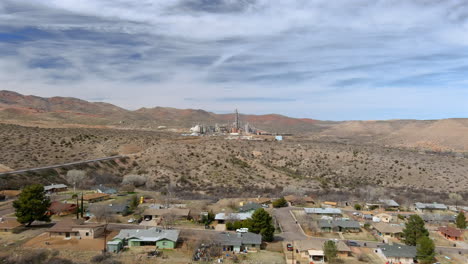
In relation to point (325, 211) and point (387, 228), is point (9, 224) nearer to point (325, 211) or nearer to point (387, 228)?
point (325, 211)

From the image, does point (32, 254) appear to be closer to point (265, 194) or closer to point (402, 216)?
point (265, 194)

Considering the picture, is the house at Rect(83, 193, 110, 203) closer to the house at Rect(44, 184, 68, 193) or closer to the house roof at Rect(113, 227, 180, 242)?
the house at Rect(44, 184, 68, 193)

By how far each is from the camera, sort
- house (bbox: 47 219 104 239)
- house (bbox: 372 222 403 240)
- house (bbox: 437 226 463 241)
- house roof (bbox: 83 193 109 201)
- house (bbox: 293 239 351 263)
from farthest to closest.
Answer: house roof (bbox: 83 193 109 201)
house (bbox: 437 226 463 241)
house (bbox: 372 222 403 240)
house (bbox: 47 219 104 239)
house (bbox: 293 239 351 263)

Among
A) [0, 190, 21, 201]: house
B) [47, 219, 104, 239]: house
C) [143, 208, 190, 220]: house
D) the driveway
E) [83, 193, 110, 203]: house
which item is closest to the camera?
[47, 219, 104, 239]: house

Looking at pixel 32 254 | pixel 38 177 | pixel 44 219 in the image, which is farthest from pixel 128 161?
pixel 32 254

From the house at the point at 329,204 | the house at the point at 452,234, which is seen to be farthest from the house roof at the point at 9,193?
the house at the point at 452,234

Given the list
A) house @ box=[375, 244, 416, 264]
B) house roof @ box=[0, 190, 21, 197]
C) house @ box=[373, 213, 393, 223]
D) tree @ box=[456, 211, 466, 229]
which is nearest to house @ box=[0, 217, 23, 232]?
house roof @ box=[0, 190, 21, 197]

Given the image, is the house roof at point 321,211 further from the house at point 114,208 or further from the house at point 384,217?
the house at point 114,208
